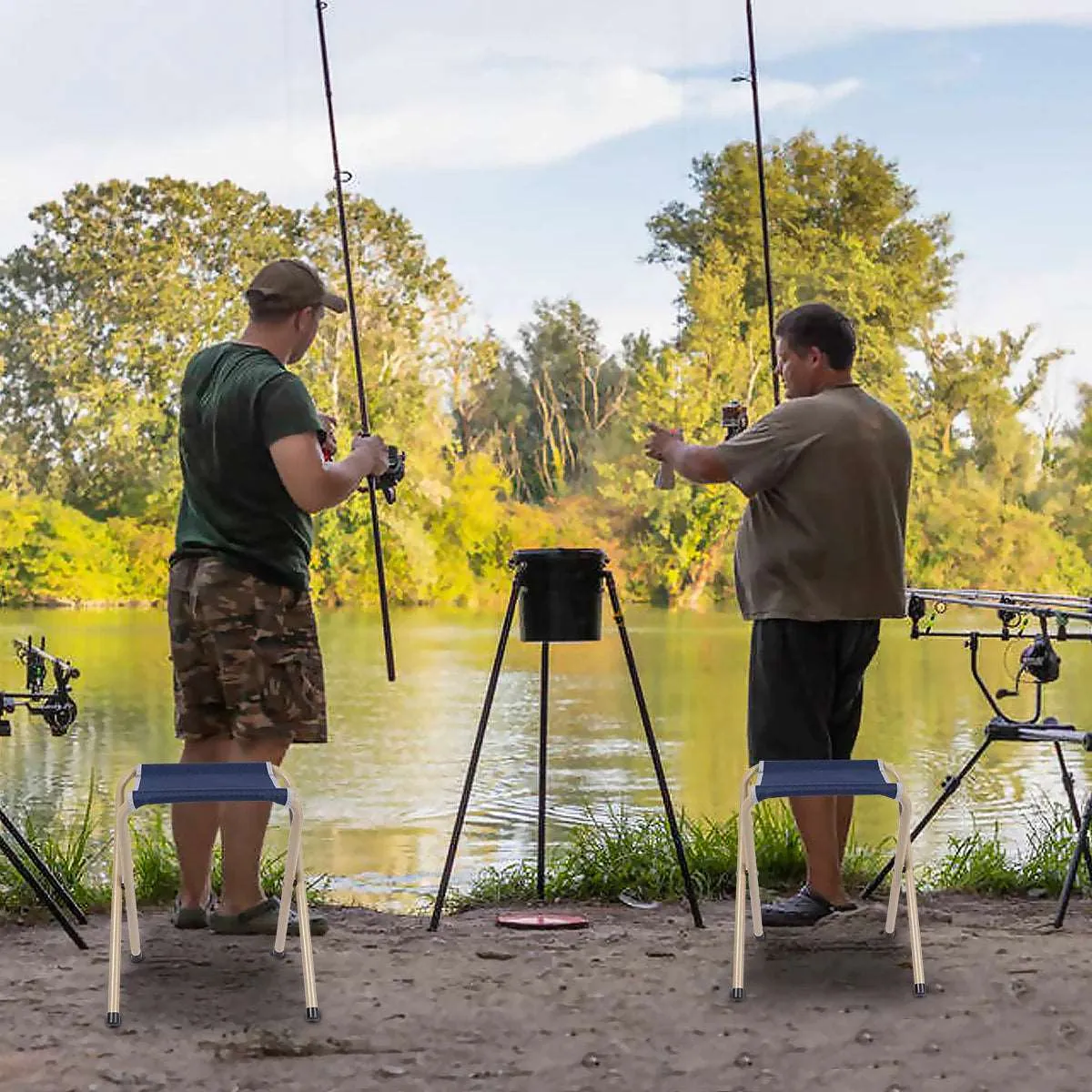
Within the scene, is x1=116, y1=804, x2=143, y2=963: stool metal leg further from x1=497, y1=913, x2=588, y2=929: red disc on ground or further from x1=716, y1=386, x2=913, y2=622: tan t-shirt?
x1=716, y1=386, x2=913, y2=622: tan t-shirt

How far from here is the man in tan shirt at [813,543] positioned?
3906 millimetres

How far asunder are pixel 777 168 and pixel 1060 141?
420cm

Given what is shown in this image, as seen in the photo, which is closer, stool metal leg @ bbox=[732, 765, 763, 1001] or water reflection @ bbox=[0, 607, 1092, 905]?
stool metal leg @ bbox=[732, 765, 763, 1001]

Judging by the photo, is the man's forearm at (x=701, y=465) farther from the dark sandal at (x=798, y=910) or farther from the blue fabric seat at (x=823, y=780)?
the dark sandal at (x=798, y=910)

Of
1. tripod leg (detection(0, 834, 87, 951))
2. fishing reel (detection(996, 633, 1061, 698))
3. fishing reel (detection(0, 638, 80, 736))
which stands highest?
fishing reel (detection(0, 638, 80, 736))

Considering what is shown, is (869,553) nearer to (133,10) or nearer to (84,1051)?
(84,1051)

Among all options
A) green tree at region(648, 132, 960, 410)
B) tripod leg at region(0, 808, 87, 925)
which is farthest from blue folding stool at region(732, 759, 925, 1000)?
green tree at region(648, 132, 960, 410)

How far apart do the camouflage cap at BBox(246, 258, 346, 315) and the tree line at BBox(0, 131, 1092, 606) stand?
18.2m

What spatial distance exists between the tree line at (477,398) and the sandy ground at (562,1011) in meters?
18.2

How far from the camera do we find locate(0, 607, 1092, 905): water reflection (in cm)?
1024

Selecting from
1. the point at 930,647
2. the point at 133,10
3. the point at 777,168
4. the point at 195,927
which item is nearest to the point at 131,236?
the point at 133,10

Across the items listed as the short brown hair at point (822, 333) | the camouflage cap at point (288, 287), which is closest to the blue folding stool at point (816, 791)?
the short brown hair at point (822, 333)

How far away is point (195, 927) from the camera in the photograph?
12.9 feet

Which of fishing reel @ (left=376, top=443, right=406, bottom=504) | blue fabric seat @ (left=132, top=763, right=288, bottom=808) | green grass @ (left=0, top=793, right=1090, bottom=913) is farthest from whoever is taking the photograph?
green grass @ (left=0, top=793, right=1090, bottom=913)
